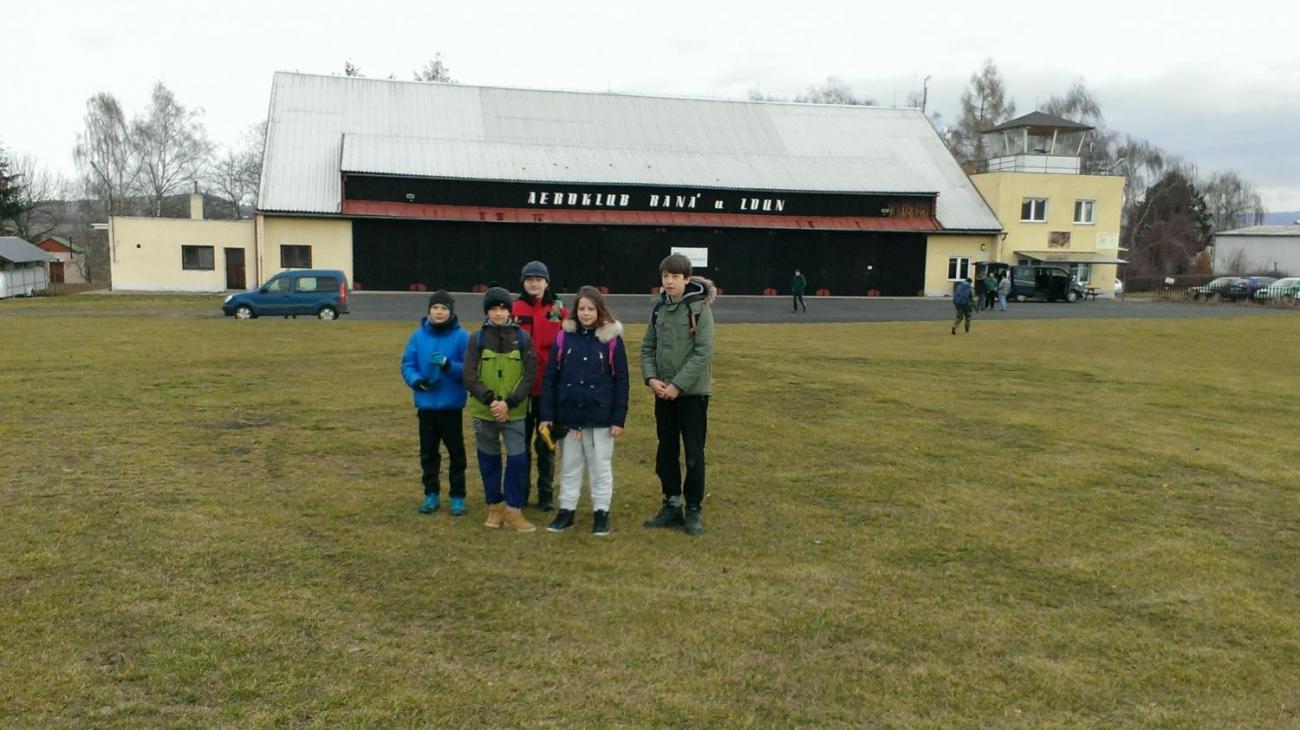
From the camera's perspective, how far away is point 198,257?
4391 centimetres

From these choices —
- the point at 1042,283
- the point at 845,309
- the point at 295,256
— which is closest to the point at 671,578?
the point at 845,309

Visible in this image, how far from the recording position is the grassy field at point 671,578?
4.46 meters

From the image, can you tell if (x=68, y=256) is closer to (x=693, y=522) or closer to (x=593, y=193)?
(x=593, y=193)

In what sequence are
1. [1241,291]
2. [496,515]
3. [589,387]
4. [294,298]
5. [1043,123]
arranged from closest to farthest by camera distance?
[589,387], [496,515], [294,298], [1241,291], [1043,123]

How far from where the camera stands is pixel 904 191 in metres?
Result: 48.7

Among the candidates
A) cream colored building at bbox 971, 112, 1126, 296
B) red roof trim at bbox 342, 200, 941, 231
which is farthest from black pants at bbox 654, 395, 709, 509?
cream colored building at bbox 971, 112, 1126, 296

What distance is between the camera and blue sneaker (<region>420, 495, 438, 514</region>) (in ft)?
24.0

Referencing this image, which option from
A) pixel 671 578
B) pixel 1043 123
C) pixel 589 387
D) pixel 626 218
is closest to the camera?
pixel 671 578

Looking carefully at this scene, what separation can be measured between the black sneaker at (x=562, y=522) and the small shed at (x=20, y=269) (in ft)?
156

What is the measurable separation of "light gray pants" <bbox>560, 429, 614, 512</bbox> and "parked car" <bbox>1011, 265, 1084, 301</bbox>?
4273 cm

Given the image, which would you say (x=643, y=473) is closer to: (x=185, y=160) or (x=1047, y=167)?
(x=1047, y=167)

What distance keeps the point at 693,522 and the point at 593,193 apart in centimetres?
3949

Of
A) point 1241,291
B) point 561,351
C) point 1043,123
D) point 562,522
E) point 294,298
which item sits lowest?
point 562,522

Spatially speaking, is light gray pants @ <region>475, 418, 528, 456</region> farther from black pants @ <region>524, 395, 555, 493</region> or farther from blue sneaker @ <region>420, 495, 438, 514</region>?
blue sneaker @ <region>420, 495, 438, 514</region>
